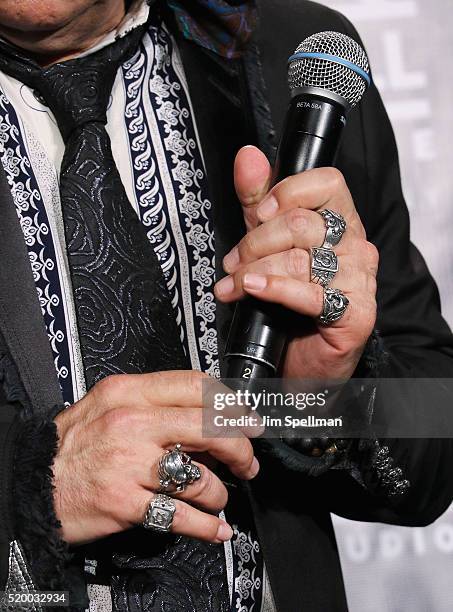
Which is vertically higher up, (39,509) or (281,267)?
(281,267)

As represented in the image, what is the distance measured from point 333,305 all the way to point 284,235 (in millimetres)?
93

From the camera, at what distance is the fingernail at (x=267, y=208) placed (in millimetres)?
1007

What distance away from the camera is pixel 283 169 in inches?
40.2

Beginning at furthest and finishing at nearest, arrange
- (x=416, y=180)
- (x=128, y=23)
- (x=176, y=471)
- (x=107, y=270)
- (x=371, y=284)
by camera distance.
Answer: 1. (x=416, y=180)
2. (x=128, y=23)
3. (x=107, y=270)
4. (x=371, y=284)
5. (x=176, y=471)

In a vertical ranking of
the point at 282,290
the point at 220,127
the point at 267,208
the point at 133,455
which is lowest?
the point at 133,455

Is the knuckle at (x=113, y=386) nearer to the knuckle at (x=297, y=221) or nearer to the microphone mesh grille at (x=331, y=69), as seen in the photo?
the knuckle at (x=297, y=221)

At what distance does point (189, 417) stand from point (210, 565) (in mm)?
280

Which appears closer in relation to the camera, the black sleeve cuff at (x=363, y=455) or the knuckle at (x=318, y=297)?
the knuckle at (x=318, y=297)

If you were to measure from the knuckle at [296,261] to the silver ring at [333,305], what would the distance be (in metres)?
0.04

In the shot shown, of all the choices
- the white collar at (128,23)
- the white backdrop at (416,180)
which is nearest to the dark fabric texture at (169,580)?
the white collar at (128,23)

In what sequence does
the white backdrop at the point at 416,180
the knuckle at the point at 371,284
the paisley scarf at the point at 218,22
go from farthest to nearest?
the white backdrop at the point at 416,180 < the paisley scarf at the point at 218,22 < the knuckle at the point at 371,284

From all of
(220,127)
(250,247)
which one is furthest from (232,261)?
(220,127)

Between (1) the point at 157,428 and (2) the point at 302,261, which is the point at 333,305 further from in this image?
(1) the point at 157,428

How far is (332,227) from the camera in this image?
101 centimetres
